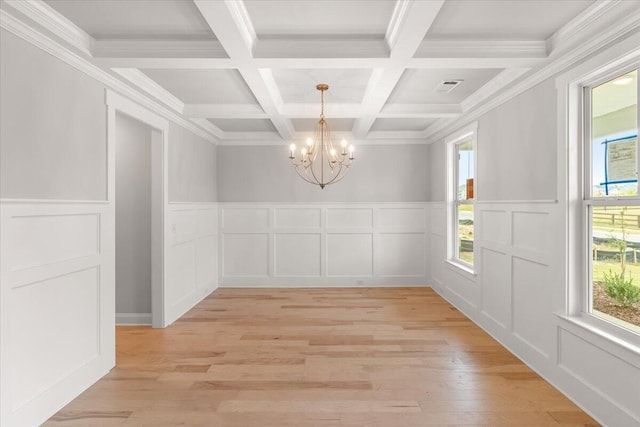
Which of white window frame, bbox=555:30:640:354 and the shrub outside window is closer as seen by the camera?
white window frame, bbox=555:30:640:354

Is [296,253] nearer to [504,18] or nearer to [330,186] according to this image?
[330,186]

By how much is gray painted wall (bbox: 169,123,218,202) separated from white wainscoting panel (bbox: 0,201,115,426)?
1.48 metres

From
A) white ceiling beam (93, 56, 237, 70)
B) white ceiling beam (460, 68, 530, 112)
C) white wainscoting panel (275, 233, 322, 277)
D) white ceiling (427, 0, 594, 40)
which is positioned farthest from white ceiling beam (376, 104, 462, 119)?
white wainscoting panel (275, 233, 322, 277)

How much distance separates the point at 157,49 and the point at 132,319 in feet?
10.0

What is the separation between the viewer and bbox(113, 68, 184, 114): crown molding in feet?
10.1

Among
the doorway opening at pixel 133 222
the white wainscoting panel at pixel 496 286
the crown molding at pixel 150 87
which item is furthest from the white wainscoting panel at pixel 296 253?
the white wainscoting panel at pixel 496 286

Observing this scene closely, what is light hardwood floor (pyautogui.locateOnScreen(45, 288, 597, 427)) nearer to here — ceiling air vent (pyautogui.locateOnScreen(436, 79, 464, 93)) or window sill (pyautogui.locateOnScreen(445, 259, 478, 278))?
window sill (pyautogui.locateOnScreen(445, 259, 478, 278))

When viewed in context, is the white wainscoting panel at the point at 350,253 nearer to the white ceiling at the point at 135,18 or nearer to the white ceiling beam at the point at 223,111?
the white ceiling beam at the point at 223,111

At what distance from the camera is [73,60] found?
260 cm

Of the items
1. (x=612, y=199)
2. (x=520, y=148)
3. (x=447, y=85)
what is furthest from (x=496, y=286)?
(x=447, y=85)

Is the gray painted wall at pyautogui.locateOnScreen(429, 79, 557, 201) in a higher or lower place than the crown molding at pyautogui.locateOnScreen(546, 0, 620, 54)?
lower

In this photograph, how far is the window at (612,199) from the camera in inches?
87.4

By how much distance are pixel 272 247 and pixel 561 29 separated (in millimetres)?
4714

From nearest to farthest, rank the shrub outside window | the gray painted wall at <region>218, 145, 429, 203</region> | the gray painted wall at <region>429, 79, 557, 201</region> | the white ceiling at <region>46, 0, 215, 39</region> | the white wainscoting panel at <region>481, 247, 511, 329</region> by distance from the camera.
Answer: the white ceiling at <region>46, 0, 215, 39</region> → the gray painted wall at <region>429, 79, 557, 201</region> → the white wainscoting panel at <region>481, 247, 511, 329</region> → the shrub outside window → the gray painted wall at <region>218, 145, 429, 203</region>
